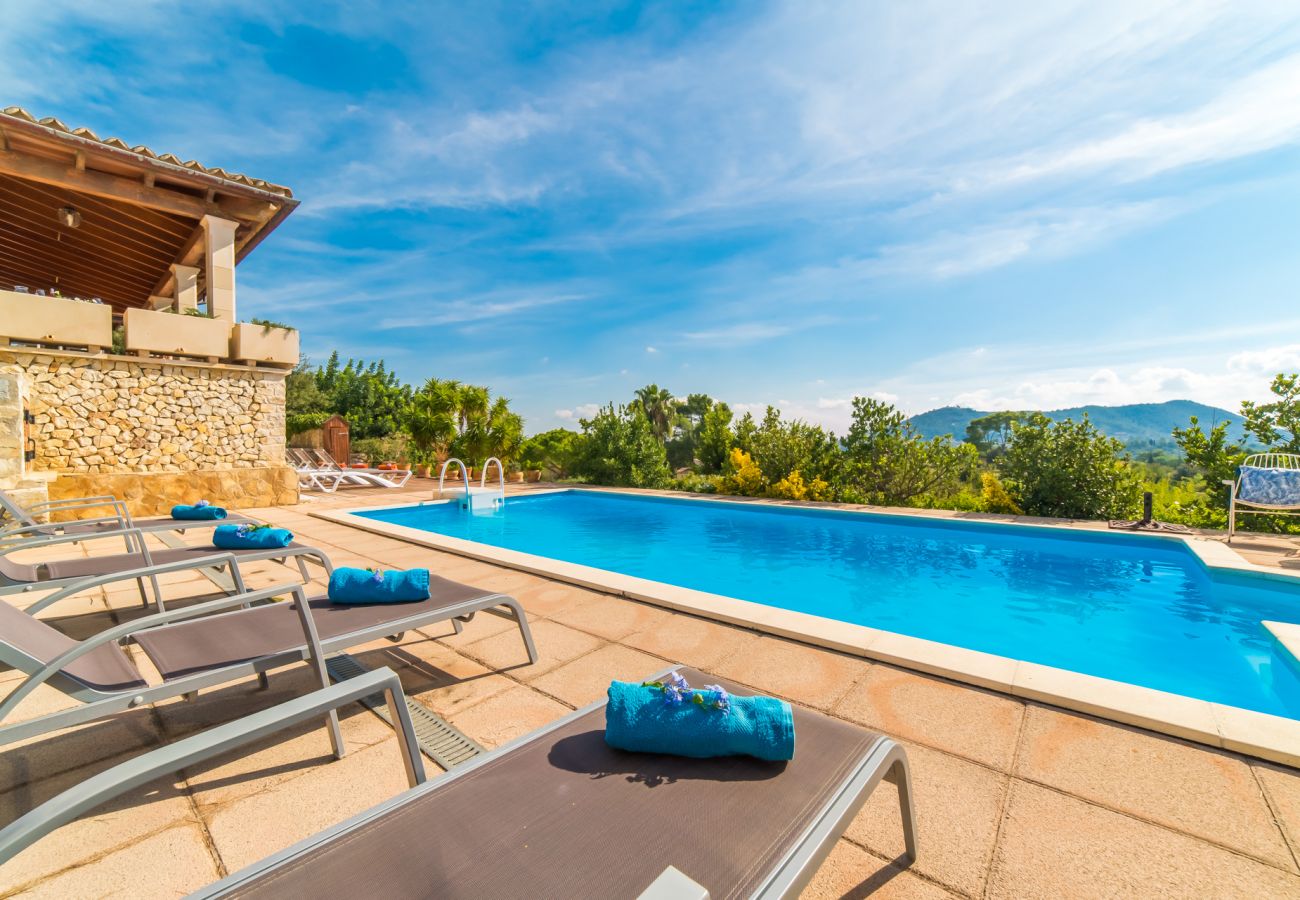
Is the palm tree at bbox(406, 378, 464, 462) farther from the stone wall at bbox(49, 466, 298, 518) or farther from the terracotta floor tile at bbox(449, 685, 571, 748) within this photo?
the terracotta floor tile at bbox(449, 685, 571, 748)

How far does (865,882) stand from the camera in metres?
1.40

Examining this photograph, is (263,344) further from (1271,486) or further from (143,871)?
(1271,486)

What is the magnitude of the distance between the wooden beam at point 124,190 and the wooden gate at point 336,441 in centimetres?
1138

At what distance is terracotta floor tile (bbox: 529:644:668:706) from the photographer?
2.45m

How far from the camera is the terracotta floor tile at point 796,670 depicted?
96.4 inches

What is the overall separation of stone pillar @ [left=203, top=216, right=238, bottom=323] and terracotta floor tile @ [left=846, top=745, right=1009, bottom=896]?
11.0 meters

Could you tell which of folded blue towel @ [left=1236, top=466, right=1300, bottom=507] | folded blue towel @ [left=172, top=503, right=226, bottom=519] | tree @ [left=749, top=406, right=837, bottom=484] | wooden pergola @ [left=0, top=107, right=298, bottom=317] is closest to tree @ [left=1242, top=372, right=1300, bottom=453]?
folded blue towel @ [left=1236, top=466, right=1300, bottom=507]

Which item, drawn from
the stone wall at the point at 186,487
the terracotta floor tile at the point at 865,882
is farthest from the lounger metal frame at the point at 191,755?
the stone wall at the point at 186,487

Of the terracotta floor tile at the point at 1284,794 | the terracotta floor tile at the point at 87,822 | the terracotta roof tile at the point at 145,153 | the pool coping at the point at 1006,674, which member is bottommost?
the terracotta floor tile at the point at 87,822

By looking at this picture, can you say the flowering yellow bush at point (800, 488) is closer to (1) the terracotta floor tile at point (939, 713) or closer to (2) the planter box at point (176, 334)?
(1) the terracotta floor tile at point (939, 713)

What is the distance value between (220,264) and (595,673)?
9.86m

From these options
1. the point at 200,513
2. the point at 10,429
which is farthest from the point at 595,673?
the point at 10,429

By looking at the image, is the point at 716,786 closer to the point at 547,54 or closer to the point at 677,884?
the point at 677,884

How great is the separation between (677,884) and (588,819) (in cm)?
33
